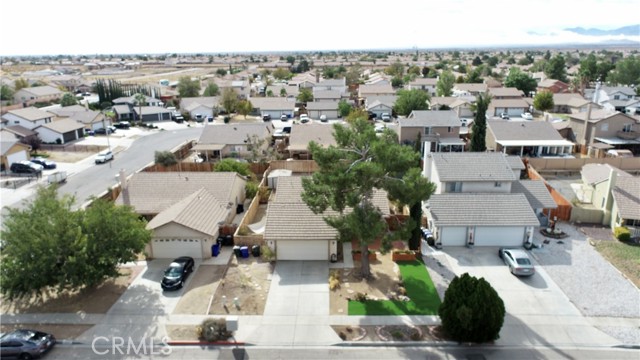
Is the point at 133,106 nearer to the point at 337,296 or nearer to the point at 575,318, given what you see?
the point at 337,296

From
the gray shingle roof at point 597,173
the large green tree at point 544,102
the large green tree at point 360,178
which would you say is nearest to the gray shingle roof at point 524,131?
the gray shingle roof at point 597,173

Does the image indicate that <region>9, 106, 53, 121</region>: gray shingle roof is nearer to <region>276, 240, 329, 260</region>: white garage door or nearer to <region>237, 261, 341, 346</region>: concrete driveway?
<region>276, 240, 329, 260</region>: white garage door

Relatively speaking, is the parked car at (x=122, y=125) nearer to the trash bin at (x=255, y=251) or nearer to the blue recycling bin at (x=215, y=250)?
the blue recycling bin at (x=215, y=250)

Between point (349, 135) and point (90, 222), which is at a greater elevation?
point (349, 135)

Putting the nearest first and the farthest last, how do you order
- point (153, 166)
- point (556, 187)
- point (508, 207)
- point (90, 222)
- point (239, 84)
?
point (90, 222) → point (508, 207) → point (556, 187) → point (153, 166) → point (239, 84)

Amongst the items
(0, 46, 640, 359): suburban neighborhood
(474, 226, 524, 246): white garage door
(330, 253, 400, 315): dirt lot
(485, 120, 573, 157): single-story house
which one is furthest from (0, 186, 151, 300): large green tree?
(485, 120, 573, 157): single-story house

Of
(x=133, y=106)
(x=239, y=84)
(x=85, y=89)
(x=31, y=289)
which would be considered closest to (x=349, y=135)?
(x=31, y=289)

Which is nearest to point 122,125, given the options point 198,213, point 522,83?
point 198,213
